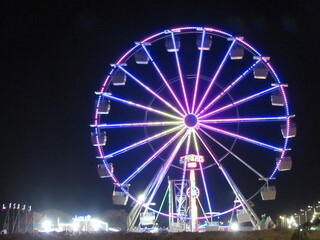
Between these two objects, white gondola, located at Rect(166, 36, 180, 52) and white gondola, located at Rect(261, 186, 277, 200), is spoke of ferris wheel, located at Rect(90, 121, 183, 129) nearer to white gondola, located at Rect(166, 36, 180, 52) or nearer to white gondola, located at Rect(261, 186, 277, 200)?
white gondola, located at Rect(166, 36, 180, 52)

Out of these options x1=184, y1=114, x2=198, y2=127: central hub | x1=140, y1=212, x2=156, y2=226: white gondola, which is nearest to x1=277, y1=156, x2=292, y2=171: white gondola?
x1=184, y1=114, x2=198, y2=127: central hub

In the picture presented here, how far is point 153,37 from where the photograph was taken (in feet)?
91.0

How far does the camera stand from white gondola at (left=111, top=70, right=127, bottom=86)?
89.8ft

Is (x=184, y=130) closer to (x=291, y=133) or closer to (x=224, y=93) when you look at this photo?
(x=224, y=93)

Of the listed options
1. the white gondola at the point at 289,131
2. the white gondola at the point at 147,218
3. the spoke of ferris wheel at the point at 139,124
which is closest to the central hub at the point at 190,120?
the spoke of ferris wheel at the point at 139,124

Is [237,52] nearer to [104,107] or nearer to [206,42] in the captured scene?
[206,42]

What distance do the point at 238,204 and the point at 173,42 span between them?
34.3ft

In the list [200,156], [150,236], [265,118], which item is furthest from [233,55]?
[150,236]

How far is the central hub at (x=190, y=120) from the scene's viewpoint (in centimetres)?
2648

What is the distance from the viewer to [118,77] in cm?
2739

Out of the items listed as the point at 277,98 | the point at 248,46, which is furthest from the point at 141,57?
the point at 277,98

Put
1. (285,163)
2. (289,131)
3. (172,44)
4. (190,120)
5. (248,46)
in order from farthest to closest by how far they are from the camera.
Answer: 1. (172,44)
2. (248,46)
3. (190,120)
4. (289,131)
5. (285,163)

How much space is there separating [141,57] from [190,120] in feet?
15.6

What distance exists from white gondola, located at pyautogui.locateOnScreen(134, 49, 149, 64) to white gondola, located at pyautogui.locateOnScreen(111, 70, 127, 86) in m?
1.19
